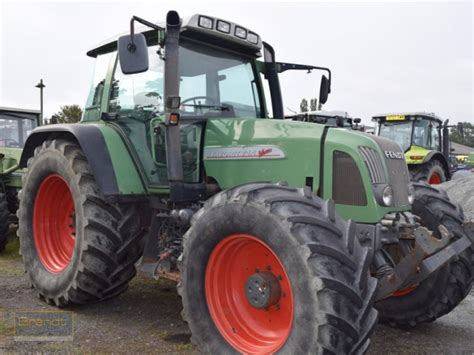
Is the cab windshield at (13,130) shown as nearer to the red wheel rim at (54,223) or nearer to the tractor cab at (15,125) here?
the tractor cab at (15,125)

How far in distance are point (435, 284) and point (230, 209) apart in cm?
193

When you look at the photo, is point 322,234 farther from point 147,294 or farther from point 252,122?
point 147,294

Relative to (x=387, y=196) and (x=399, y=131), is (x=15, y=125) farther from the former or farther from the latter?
(x=399, y=131)

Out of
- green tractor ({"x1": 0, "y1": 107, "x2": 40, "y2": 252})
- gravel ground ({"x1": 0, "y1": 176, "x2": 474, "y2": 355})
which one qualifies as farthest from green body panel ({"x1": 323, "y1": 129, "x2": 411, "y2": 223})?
green tractor ({"x1": 0, "y1": 107, "x2": 40, "y2": 252})

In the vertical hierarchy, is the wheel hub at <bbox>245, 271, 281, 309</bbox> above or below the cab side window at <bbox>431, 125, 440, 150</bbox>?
below

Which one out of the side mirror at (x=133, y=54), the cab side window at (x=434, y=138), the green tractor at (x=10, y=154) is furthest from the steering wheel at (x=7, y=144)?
the cab side window at (x=434, y=138)

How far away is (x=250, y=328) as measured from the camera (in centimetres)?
336

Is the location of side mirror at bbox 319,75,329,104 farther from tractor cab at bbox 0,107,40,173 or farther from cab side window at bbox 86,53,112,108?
tractor cab at bbox 0,107,40,173

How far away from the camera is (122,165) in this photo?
14.3ft

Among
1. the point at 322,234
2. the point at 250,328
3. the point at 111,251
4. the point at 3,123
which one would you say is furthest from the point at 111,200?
the point at 3,123

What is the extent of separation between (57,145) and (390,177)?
2.90 metres

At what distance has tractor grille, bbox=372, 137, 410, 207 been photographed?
3.63 meters

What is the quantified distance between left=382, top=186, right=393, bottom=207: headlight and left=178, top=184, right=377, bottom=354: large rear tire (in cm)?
64

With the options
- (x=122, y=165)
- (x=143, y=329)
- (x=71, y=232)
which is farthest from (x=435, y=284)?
(x=71, y=232)
